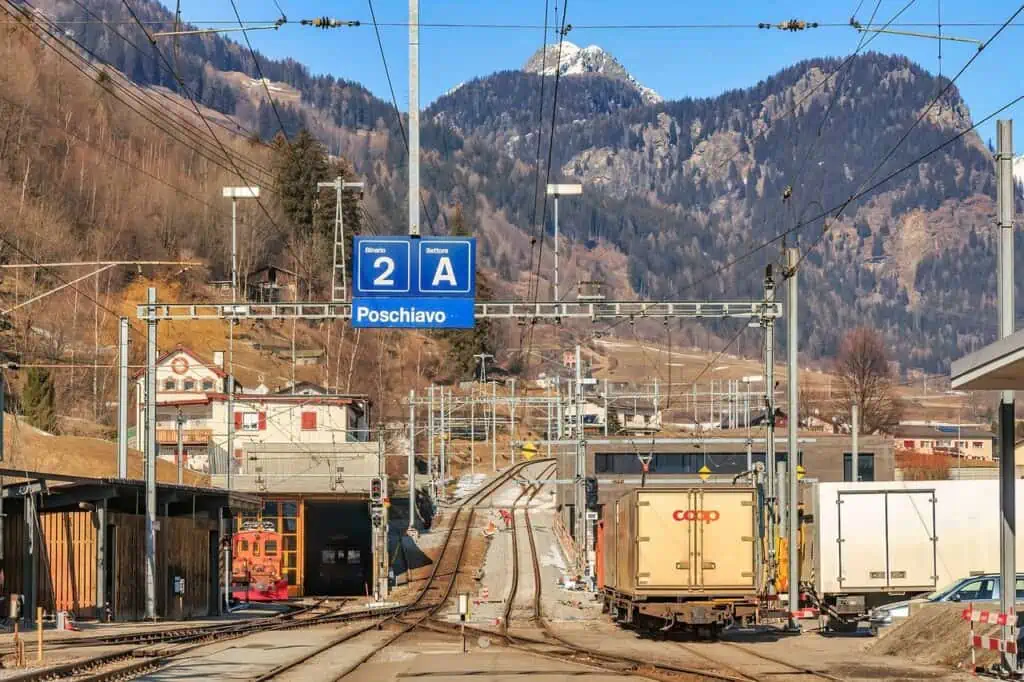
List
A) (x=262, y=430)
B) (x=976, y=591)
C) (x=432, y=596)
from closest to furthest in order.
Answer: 1. (x=976, y=591)
2. (x=432, y=596)
3. (x=262, y=430)

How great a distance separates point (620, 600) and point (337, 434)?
56.7 m

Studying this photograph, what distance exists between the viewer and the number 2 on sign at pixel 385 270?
110ft

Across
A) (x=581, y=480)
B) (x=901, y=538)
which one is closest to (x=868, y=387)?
(x=581, y=480)

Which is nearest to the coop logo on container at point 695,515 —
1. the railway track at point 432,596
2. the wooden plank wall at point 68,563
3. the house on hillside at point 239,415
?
the railway track at point 432,596

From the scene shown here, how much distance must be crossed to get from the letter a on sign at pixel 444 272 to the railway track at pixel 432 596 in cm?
845

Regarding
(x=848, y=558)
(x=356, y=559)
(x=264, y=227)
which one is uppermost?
(x=264, y=227)

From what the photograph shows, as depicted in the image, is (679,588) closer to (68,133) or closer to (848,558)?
(848,558)

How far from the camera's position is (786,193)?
117ft

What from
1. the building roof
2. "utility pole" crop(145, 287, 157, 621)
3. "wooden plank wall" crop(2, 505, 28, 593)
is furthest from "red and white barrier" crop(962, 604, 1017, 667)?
the building roof

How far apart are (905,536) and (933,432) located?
481 feet

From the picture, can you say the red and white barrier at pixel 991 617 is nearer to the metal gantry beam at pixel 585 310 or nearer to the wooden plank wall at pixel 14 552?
the metal gantry beam at pixel 585 310

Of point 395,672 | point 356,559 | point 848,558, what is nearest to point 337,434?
point 356,559

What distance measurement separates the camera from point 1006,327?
896 inches

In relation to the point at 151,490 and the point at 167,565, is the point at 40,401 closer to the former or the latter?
the point at 167,565
